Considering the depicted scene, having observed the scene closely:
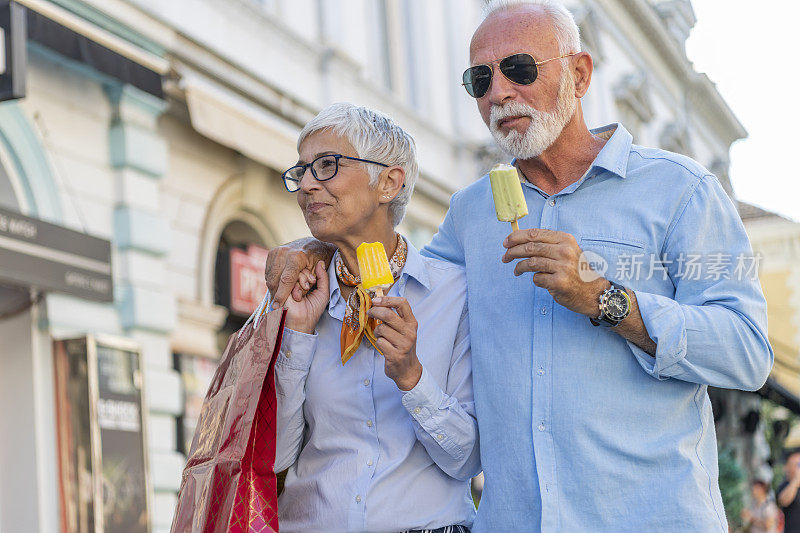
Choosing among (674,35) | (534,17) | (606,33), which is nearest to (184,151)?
(534,17)

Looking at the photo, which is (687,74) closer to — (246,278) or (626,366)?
(246,278)

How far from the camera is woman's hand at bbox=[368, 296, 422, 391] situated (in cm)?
254

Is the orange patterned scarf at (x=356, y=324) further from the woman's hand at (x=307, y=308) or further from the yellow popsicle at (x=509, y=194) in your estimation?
the yellow popsicle at (x=509, y=194)

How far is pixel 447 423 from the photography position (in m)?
2.66

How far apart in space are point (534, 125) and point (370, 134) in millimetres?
507

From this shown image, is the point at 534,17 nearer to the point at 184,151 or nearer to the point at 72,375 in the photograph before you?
the point at 72,375

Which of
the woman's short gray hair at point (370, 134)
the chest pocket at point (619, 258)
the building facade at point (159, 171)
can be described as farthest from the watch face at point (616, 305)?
the building facade at point (159, 171)

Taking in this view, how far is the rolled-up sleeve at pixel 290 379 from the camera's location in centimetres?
276

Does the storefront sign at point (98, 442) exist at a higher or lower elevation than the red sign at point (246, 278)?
lower

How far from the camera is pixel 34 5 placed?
7.11 metres

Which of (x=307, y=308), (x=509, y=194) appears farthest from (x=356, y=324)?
(x=509, y=194)

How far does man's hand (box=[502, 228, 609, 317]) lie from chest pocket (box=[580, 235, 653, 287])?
16cm

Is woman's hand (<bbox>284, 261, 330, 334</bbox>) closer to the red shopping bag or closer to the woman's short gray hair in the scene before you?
the red shopping bag

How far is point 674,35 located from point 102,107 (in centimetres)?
2374
